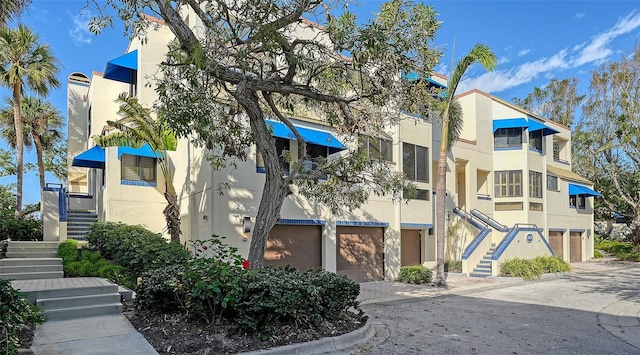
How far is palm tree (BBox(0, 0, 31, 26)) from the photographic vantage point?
24.9 ft

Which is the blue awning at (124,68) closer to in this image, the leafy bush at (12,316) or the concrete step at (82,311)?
the concrete step at (82,311)

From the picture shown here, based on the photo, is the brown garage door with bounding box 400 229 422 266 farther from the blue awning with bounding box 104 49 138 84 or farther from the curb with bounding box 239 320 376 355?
the blue awning with bounding box 104 49 138 84

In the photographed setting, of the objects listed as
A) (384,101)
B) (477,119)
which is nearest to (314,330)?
(384,101)

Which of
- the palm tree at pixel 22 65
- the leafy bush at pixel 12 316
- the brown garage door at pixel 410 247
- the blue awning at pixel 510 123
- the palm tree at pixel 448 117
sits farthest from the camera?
the blue awning at pixel 510 123

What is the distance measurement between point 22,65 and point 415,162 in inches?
704

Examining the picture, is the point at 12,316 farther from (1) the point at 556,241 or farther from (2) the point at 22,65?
(1) the point at 556,241

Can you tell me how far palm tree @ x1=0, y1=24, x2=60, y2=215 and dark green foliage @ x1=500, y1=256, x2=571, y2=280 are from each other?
2181cm

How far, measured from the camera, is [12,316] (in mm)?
5906

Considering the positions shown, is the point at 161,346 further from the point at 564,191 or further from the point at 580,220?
the point at 580,220

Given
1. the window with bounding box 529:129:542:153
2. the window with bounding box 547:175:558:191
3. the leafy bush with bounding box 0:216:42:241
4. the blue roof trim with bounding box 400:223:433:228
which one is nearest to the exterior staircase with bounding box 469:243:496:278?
the blue roof trim with bounding box 400:223:433:228

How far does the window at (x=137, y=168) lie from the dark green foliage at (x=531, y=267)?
626 inches

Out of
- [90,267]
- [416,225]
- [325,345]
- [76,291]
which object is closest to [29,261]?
[90,267]

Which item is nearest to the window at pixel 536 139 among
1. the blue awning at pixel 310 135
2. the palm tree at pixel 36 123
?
the blue awning at pixel 310 135

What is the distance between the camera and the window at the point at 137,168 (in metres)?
15.7
